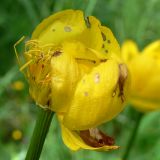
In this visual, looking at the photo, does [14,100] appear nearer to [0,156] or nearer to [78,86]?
[0,156]

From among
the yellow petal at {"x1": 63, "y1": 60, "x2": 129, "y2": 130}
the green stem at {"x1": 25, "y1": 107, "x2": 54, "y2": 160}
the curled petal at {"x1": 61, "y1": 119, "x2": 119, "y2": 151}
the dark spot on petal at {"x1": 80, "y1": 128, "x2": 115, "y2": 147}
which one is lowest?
the dark spot on petal at {"x1": 80, "y1": 128, "x2": 115, "y2": 147}

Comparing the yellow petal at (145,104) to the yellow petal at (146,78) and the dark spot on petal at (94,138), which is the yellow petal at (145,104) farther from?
the dark spot on petal at (94,138)

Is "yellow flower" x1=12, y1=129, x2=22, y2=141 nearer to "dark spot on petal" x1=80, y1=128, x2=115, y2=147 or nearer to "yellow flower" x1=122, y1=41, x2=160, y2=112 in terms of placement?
"yellow flower" x1=122, y1=41, x2=160, y2=112

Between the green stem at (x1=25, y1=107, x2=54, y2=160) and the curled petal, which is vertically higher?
the green stem at (x1=25, y1=107, x2=54, y2=160)

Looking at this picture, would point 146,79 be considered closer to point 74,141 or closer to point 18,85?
point 18,85

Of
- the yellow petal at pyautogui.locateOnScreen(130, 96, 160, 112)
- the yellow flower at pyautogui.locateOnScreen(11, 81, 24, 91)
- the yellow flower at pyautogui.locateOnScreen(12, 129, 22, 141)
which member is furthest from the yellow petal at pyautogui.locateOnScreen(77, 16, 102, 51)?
the yellow flower at pyautogui.locateOnScreen(11, 81, 24, 91)

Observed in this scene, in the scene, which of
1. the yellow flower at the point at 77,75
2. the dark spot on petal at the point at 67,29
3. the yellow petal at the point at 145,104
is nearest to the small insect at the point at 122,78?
the yellow flower at the point at 77,75

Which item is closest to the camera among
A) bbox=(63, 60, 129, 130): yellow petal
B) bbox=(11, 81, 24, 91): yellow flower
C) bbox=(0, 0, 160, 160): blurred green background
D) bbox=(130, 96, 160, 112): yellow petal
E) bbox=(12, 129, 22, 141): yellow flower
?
bbox=(63, 60, 129, 130): yellow petal

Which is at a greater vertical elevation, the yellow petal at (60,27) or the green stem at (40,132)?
the yellow petal at (60,27)

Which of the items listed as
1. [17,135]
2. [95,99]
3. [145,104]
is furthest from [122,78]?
[17,135]
